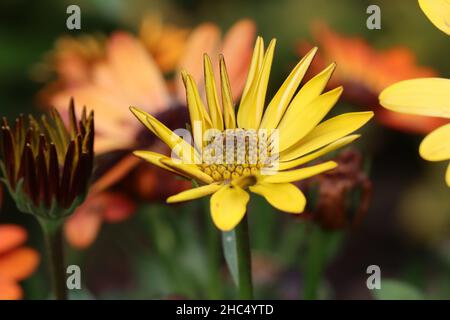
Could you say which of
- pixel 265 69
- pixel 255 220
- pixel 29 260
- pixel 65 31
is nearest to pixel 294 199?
pixel 265 69

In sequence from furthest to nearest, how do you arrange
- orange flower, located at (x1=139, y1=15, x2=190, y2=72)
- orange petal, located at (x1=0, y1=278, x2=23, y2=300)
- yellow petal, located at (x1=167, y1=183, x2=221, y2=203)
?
orange flower, located at (x1=139, y1=15, x2=190, y2=72), orange petal, located at (x1=0, y1=278, x2=23, y2=300), yellow petal, located at (x1=167, y1=183, x2=221, y2=203)

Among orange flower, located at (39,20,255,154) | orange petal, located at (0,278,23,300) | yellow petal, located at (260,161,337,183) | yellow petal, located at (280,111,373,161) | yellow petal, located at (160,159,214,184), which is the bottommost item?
orange petal, located at (0,278,23,300)

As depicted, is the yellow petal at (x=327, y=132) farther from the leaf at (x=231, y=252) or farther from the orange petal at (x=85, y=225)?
the orange petal at (x=85, y=225)

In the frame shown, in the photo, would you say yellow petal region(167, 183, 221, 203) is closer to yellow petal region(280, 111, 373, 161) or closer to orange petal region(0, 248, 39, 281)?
yellow petal region(280, 111, 373, 161)

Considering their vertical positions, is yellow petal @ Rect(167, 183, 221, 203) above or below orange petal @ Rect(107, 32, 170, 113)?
below

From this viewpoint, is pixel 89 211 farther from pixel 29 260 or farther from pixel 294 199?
pixel 294 199

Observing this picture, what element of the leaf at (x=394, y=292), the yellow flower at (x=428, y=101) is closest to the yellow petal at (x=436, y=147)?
the yellow flower at (x=428, y=101)

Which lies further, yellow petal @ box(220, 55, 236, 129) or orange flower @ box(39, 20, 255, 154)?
orange flower @ box(39, 20, 255, 154)

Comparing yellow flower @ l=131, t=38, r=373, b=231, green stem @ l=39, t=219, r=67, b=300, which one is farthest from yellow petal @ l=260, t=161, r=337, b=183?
green stem @ l=39, t=219, r=67, b=300
